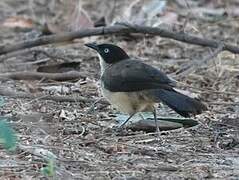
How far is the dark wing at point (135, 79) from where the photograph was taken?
19.9 ft

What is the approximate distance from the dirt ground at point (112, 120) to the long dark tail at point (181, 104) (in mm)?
252

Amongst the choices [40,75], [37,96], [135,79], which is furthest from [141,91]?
[40,75]

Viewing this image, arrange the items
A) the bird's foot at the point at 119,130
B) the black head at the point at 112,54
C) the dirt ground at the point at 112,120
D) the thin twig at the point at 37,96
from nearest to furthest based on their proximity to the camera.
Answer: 1. the dirt ground at the point at 112,120
2. the bird's foot at the point at 119,130
3. the black head at the point at 112,54
4. the thin twig at the point at 37,96

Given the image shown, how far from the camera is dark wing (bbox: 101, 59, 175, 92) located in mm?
6059

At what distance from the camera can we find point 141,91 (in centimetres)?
612

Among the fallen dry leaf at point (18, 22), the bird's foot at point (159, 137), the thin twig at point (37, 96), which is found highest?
the fallen dry leaf at point (18, 22)

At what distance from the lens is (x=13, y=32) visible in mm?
10195

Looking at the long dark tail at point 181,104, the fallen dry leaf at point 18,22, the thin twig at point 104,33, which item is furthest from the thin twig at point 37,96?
the fallen dry leaf at point 18,22

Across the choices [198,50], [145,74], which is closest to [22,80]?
[145,74]

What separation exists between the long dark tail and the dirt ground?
25 cm

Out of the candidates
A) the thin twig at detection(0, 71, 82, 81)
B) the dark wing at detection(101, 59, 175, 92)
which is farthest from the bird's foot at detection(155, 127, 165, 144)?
the thin twig at detection(0, 71, 82, 81)

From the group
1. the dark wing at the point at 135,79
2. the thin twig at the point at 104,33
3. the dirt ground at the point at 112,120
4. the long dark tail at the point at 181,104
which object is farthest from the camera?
the thin twig at the point at 104,33

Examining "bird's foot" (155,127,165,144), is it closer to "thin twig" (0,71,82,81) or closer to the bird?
the bird

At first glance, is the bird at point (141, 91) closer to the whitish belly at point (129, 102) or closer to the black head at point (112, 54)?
the whitish belly at point (129, 102)
